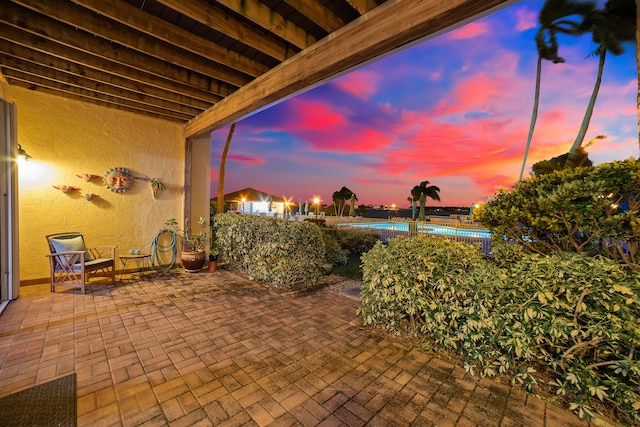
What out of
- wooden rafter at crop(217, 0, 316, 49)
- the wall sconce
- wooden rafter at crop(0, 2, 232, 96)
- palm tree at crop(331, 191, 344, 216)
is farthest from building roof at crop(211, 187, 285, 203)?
wooden rafter at crop(217, 0, 316, 49)

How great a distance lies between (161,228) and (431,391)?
634 centimetres

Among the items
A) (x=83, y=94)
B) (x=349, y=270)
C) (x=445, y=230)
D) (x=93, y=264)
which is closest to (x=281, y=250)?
(x=349, y=270)

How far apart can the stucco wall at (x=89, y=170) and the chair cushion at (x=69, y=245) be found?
64 centimetres

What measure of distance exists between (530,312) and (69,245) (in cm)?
668

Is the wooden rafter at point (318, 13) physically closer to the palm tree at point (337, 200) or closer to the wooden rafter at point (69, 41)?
the wooden rafter at point (69, 41)

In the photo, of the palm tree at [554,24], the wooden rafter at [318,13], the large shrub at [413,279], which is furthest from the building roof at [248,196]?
the palm tree at [554,24]

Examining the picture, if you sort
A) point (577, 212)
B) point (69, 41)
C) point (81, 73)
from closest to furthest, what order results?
1. point (577, 212)
2. point (69, 41)
3. point (81, 73)

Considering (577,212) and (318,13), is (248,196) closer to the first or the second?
(318,13)

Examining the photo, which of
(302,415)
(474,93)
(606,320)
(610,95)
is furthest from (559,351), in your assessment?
(610,95)

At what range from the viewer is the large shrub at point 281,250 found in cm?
493

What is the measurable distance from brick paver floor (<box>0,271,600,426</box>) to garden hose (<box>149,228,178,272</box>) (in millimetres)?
2128

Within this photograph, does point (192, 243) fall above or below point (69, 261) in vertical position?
above

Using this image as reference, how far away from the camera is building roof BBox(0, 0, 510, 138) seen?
240 centimetres

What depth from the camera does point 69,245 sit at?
4.55 meters
